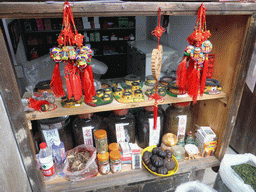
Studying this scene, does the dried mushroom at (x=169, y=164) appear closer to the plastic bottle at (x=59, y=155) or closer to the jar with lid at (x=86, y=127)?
the jar with lid at (x=86, y=127)

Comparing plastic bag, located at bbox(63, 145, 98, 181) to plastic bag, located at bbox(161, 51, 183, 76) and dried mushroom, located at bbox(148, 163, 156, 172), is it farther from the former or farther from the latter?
plastic bag, located at bbox(161, 51, 183, 76)

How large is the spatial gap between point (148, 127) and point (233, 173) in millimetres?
565

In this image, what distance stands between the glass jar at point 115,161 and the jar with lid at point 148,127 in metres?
0.23

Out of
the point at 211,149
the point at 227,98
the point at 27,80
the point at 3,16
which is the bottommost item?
the point at 211,149

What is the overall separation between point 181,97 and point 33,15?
810mm

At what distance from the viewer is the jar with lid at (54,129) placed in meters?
1.03

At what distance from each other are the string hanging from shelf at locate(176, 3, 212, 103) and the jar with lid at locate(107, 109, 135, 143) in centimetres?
36

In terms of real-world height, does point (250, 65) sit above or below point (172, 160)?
above

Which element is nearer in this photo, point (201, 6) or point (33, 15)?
point (33, 15)

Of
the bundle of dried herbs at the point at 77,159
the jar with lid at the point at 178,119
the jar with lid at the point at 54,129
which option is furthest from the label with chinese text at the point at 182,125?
the jar with lid at the point at 54,129

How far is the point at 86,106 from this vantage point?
0.94 metres

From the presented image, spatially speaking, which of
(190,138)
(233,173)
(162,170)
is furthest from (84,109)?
(233,173)

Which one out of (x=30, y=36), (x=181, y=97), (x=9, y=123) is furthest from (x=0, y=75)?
(x=30, y=36)

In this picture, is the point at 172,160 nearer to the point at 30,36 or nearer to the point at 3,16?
the point at 3,16
